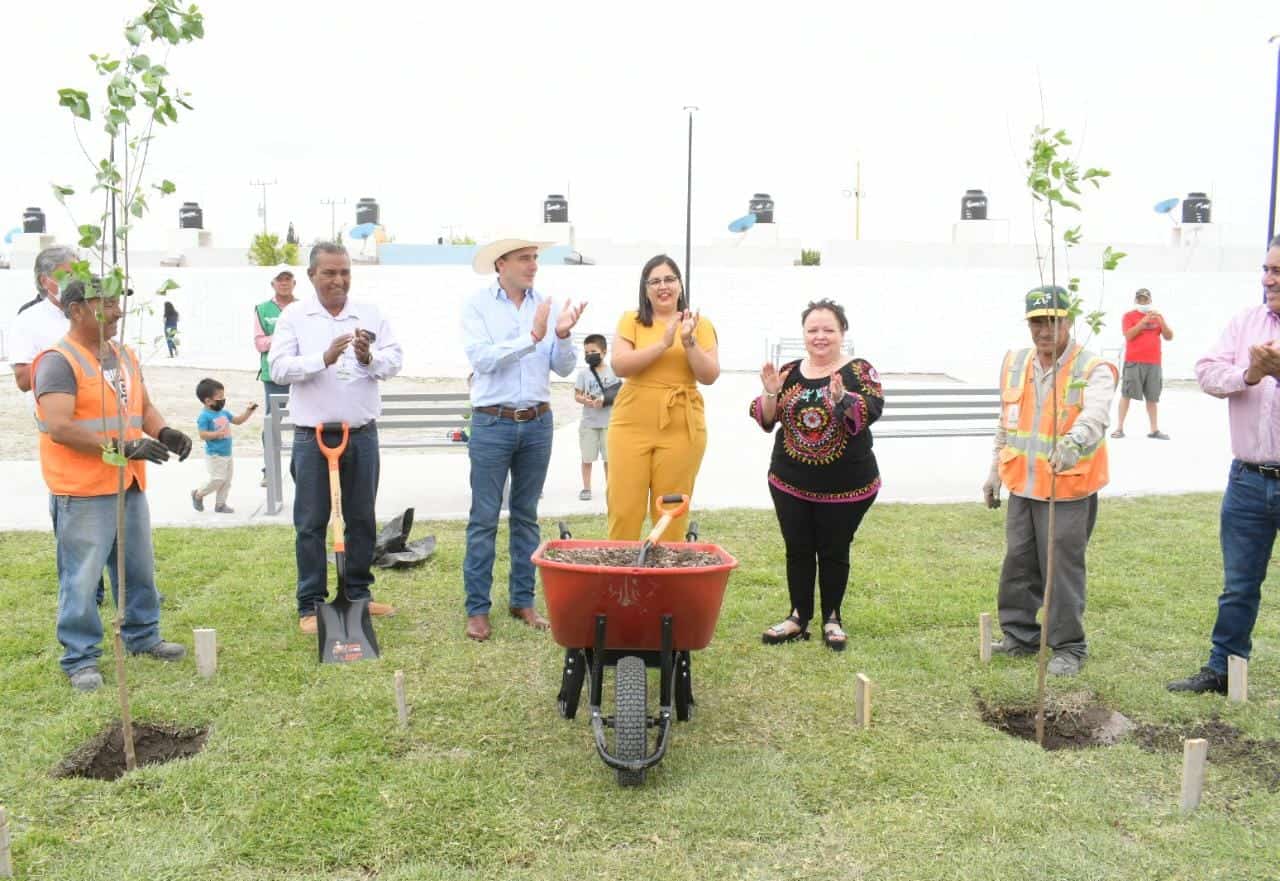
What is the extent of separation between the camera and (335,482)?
496 cm

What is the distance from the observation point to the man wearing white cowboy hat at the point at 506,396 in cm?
512

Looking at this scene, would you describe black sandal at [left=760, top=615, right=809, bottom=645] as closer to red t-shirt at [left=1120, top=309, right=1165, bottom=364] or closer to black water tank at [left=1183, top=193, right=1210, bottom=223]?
red t-shirt at [left=1120, top=309, right=1165, bottom=364]

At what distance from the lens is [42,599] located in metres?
A: 5.78

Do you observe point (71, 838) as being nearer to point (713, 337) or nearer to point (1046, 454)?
point (713, 337)

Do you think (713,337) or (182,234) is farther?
(182,234)

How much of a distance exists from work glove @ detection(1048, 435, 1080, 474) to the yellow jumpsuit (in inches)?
61.8

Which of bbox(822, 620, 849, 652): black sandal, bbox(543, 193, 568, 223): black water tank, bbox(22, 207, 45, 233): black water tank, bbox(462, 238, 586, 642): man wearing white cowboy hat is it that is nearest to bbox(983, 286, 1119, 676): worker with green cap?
bbox(822, 620, 849, 652): black sandal

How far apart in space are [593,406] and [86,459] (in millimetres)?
4138

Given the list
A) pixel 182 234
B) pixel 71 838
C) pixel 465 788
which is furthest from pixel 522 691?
pixel 182 234

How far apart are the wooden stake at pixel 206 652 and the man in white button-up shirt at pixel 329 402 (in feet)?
2.21

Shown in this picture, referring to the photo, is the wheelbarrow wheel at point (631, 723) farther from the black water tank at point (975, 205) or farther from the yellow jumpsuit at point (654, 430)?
the black water tank at point (975, 205)

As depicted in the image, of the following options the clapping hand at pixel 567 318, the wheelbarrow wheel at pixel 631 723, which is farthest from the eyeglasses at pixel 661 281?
the wheelbarrow wheel at pixel 631 723

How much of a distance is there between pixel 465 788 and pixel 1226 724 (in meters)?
2.89

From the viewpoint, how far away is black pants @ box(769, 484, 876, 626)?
16.2 ft
